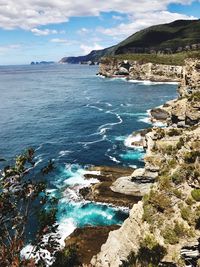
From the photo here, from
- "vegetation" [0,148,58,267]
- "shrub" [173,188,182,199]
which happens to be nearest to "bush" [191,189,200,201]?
"shrub" [173,188,182,199]

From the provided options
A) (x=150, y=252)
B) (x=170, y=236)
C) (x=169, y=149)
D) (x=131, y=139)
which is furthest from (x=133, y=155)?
(x=170, y=236)

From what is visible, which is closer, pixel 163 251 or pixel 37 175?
pixel 163 251

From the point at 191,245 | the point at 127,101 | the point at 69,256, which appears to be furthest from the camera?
the point at 127,101

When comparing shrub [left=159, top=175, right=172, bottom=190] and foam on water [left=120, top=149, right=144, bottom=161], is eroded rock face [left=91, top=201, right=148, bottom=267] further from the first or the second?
foam on water [left=120, top=149, right=144, bottom=161]

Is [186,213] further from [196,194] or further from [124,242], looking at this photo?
[124,242]

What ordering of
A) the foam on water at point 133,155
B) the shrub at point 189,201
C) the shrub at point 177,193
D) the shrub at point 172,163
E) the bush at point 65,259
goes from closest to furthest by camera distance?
the shrub at point 189,201 < the shrub at point 177,193 < the bush at point 65,259 < the shrub at point 172,163 < the foam on water at point 133,155

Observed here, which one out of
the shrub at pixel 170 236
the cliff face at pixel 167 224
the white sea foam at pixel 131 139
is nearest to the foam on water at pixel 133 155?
the white sea foam at pixel 131 139

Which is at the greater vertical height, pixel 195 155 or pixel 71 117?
pixel 195 155

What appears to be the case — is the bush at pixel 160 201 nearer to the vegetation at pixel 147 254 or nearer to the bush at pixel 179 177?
the bush at pixel 179 177

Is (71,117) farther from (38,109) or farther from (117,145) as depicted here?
(117,145)

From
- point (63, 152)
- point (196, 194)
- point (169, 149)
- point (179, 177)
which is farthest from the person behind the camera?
point (63, 152)

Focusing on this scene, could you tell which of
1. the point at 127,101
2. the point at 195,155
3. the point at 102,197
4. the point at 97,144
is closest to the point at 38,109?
the point at 127,101

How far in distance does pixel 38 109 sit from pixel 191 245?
150m

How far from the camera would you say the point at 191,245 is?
115 feet
